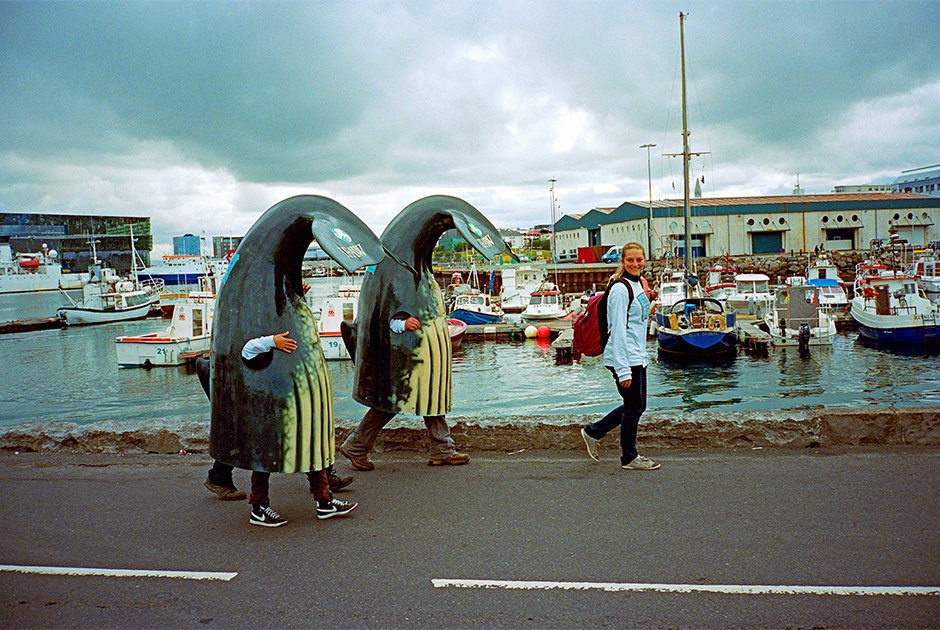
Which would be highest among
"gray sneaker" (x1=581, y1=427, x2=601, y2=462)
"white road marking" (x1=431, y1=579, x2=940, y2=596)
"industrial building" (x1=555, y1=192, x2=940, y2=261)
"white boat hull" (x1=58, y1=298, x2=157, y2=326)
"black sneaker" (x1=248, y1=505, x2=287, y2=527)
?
"industrial building" (x1=555, y1=192, x2=940, y2=261)

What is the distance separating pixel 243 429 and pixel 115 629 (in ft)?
5.02

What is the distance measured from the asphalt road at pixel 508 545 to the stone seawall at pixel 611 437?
244 millimetres

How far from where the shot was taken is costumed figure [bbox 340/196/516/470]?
6.12m

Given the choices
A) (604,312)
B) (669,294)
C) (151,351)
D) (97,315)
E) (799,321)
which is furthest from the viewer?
(97,315)

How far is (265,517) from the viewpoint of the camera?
15.6ft

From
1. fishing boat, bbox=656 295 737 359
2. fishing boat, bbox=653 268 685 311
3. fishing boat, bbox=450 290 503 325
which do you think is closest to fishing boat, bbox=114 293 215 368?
fishing boat, bbox=450 290 503 325

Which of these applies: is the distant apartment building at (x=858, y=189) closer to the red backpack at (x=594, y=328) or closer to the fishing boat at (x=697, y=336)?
the fishing boat at (x=697, y=336)

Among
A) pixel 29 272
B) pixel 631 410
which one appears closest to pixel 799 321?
pixel 631 410

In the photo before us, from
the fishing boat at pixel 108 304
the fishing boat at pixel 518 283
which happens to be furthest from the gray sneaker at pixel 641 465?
the fishing boat at pixel 108 304

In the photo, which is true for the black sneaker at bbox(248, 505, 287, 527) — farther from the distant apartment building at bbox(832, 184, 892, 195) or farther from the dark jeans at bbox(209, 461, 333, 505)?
the distant apartment building at bbox(832, 184, 892, 195)

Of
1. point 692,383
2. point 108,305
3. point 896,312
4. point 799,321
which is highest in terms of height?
point 108,305

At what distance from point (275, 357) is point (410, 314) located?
1708mm

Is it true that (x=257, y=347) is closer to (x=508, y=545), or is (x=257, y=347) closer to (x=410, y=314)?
(x=410, y=314)

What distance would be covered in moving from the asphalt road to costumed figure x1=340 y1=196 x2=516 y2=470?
415mm
